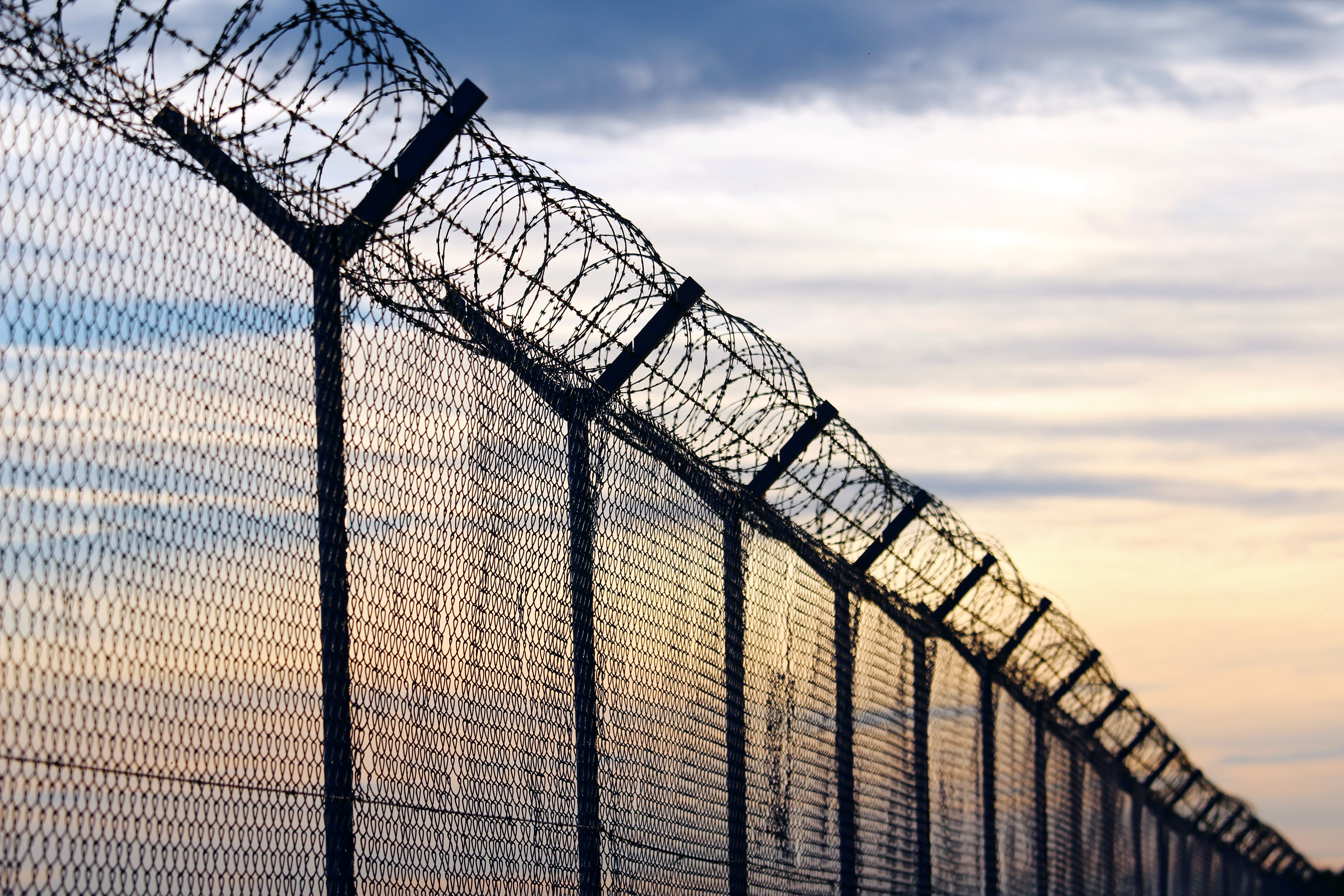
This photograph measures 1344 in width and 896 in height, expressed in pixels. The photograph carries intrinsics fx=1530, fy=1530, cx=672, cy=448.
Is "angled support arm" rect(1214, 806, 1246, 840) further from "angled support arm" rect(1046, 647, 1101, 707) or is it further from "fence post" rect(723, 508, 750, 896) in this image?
"fence post" rect(723, 508, 750, 896)

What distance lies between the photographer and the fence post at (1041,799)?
920 centimetres

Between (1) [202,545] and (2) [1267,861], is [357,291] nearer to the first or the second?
(1) [202,545]

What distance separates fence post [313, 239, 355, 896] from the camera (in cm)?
243

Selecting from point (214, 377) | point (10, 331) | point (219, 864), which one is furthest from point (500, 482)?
point (10, 331)

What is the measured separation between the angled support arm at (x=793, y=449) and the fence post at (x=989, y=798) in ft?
11.6

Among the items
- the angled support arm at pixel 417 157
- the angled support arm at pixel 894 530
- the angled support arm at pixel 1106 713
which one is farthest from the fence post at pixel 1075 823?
the angled support arm at pixel 417 157

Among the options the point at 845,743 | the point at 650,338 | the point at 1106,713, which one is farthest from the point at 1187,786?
the point at 650,338

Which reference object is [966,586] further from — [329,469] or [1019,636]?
[329,469]

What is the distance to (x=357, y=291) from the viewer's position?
2732mm

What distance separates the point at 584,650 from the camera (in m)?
3.59

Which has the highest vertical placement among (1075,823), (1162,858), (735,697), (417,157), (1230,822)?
(417,157)

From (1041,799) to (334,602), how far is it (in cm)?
777

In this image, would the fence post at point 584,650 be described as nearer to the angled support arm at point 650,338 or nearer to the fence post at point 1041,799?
the angled support arm at point 650,338

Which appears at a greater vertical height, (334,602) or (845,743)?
(334,602)
